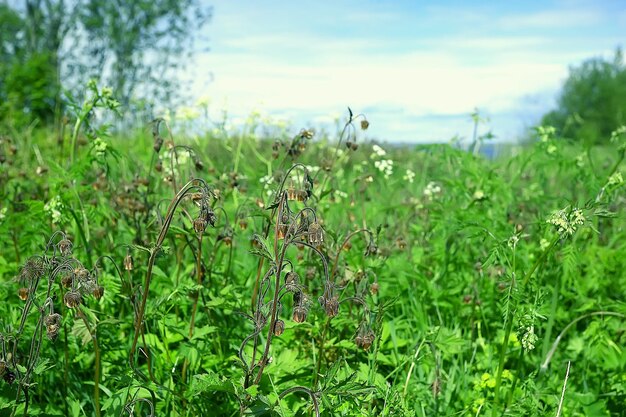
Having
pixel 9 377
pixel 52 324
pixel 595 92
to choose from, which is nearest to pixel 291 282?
pixel 52 324

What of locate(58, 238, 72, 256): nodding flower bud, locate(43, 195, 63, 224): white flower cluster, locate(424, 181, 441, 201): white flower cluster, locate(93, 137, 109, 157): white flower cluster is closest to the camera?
locate(58, 238, 72, 256): nodding flower bud

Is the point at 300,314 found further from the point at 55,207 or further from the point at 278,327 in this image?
the point at 55,207

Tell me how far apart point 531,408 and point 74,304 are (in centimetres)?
197

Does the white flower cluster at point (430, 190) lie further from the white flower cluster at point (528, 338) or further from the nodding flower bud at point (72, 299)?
the nodding flower bud at point (72, 299)

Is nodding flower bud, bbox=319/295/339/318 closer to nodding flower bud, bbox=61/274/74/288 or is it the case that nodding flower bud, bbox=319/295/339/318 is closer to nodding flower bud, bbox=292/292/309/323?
nodding flower bud, bbox=292/292/309/323

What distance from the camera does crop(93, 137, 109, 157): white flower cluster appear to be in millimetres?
3625

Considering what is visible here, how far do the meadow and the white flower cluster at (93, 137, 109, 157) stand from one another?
11 millimetres

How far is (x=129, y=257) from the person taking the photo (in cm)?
277

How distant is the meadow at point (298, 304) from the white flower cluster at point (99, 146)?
0.03ft

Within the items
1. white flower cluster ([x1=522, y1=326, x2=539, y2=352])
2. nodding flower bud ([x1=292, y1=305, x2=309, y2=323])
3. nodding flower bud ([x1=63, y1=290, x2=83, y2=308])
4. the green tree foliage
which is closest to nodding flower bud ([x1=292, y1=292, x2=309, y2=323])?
nodding flower bud ([x1=292, y1=305, x2=309, y2=323])

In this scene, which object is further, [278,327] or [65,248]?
[65,248]

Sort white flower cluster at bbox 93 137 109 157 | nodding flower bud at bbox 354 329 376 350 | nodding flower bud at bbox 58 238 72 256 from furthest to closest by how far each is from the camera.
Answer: white flower cluster at bbox 93 137 109 157 → nodding flower bud at bbox 354 329 376 350 → nodding flower bud at bbox 58 238 72 256

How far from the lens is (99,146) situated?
3646 mm

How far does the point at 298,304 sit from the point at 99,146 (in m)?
1.83
